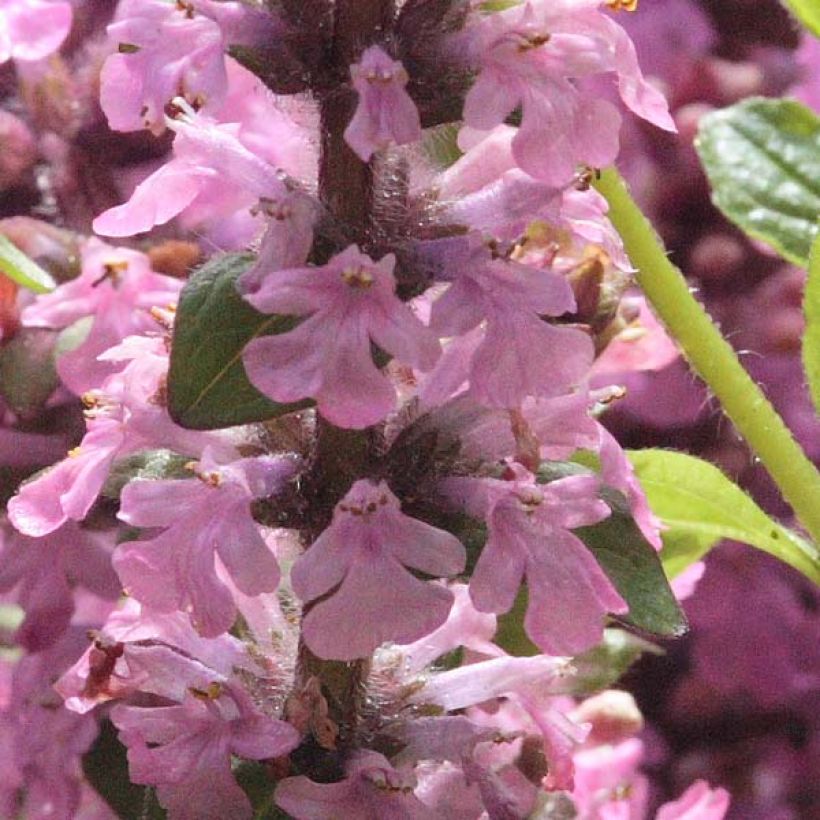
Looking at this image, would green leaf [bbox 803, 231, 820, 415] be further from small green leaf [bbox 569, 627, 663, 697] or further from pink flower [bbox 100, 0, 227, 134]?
pink flower [bbox 100, 0, 227, 134]

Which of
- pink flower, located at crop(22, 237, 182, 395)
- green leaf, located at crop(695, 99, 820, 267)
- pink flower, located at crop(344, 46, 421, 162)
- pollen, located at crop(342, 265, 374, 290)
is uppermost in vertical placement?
pink flower, located at crop(344, 46, 421, 162)

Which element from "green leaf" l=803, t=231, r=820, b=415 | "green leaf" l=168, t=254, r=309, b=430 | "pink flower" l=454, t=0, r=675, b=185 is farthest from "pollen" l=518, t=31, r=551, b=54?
"green leaf" l=803, t=231, r=820, b=415

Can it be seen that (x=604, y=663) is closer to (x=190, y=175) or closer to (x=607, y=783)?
(x=607, y=783)

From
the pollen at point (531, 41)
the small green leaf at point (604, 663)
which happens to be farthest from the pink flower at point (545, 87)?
the small green leaf at point (604, 663)

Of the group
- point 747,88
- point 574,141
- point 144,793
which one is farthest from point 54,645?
point 747,88

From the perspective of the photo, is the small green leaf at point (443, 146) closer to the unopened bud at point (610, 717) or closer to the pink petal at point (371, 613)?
the pink petal at point (371, 613)

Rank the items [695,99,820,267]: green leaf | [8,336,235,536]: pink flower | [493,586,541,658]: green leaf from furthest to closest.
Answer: [695,99,820,267]: green leaf → [493,586,541,658]: green leaf → [8,336,235,536]: pink flower
